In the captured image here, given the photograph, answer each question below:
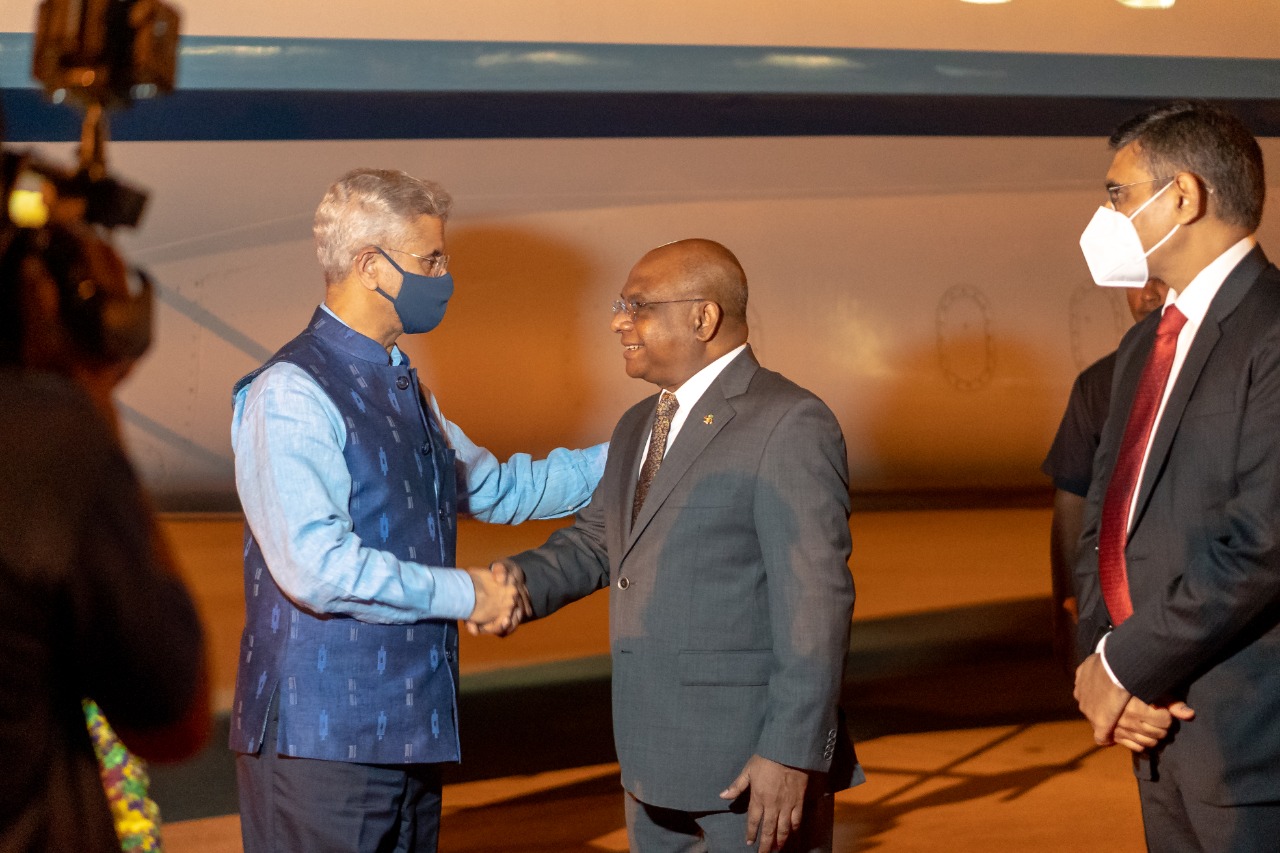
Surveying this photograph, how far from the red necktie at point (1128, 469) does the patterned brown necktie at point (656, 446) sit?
0.73m

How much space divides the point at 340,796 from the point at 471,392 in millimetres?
3177

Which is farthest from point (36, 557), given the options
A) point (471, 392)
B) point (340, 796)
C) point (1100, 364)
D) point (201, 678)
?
point (471, 392)

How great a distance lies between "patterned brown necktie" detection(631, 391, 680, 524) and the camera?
201cm

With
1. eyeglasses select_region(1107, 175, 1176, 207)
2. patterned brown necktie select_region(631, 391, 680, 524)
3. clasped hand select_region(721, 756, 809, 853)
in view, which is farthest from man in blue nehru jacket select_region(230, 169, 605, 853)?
eyeglasses select_region(1107, 175, 1176, 207)

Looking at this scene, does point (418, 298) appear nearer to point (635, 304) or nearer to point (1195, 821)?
point (635, 304)

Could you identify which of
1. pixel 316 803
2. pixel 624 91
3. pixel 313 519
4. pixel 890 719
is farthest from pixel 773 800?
pixel 890 719

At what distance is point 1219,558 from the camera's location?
158 cm

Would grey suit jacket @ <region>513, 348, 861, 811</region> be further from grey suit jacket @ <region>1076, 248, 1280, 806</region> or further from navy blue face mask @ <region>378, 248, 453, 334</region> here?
navy blue face mask @ <region>378, 248, 453, 334</region>

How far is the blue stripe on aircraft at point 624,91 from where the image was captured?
3561mm

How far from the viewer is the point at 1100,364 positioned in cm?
273

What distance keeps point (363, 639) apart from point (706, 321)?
2.60 feet

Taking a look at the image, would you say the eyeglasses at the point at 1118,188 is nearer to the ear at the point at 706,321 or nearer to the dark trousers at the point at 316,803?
the ear at the point at 706,321

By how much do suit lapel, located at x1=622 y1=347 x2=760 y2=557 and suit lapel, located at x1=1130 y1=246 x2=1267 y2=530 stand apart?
0.64 meters

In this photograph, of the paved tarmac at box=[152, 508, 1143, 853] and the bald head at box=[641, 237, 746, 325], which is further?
the paved tarmac at box=[152, 508, 1143, 853]
